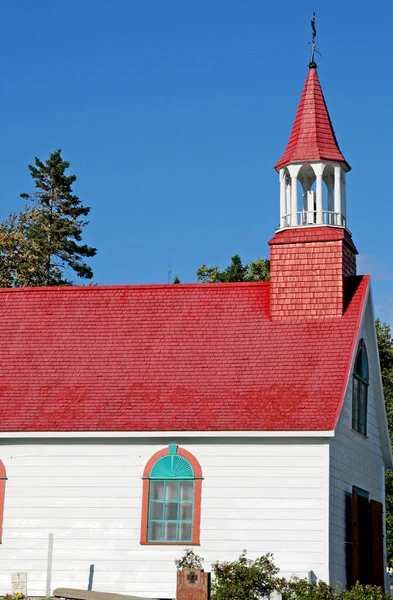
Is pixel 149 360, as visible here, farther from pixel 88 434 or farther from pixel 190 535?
pixel 190 535

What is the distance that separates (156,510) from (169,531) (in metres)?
0.56

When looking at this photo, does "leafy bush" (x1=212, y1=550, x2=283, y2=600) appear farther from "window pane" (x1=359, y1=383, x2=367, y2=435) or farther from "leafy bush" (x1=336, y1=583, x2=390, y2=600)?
"window pane" (x1=359, y1=383, x2=367, y2=435)

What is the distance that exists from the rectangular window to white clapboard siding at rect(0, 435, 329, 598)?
30 centimetres

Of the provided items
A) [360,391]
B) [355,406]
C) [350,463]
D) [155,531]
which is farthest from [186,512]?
[360,391]

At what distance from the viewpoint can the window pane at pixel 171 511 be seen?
2427 cm

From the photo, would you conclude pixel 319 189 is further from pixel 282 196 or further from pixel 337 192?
pixel 282 196

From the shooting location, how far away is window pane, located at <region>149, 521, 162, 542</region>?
24.2 m

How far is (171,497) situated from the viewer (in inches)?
960

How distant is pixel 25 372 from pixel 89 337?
1942 millimetres

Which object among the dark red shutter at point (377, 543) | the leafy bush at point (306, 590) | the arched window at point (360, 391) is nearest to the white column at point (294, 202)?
the arched window at point (360, 391)

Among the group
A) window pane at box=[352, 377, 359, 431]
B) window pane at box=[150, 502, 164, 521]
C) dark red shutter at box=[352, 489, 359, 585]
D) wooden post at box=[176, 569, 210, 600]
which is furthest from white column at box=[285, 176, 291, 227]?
wooden post at box=[176, 569, 210, 600]

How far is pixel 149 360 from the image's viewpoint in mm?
26625

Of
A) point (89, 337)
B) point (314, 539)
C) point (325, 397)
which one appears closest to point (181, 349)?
point (89, 337)

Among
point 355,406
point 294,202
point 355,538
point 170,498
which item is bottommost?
point 355,538
